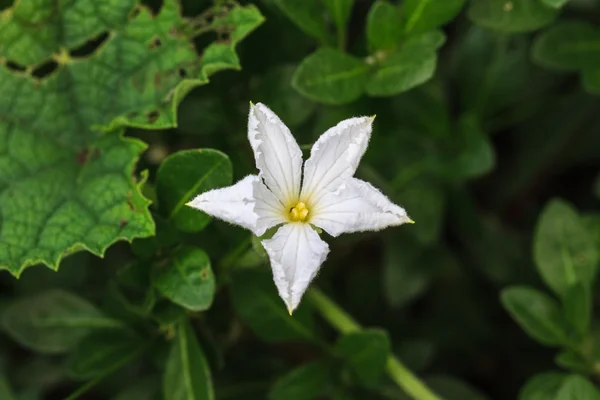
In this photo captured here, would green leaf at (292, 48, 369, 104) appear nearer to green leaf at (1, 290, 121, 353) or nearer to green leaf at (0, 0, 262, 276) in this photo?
green leaf at (0, 0, 262, 276)

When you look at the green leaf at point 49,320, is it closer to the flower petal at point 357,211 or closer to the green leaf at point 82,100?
the green leaf at point 82,100

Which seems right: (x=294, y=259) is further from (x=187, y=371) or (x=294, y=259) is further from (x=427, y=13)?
(x=427, y=13)

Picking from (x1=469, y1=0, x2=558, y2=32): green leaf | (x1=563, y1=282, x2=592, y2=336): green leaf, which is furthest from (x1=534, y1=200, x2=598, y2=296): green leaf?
(x1=469, y1=0, x2=558, y2=32): green leaf

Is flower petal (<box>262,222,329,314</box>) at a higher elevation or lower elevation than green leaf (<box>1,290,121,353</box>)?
higher

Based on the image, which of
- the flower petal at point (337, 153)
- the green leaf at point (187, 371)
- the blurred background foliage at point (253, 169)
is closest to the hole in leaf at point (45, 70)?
the blurred background foliage at point (253, 169)

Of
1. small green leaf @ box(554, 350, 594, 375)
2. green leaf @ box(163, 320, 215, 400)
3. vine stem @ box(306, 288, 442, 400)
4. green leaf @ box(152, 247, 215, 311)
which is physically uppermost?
green leaf @ box(152, 247, 215, 311)

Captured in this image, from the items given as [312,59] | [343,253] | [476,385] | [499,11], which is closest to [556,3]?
[499,11]

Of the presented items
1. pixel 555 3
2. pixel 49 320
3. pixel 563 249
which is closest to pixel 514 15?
pixel 555 3
